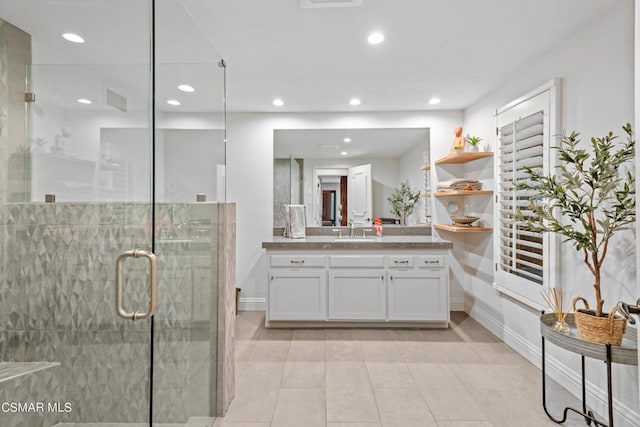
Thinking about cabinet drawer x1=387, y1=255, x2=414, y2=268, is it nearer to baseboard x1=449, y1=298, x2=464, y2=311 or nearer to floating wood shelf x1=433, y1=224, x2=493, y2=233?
floating wood shelf x1=433, y1=224, x2=493, y2=233

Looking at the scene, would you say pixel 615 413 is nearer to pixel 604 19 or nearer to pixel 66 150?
pixel 604 19

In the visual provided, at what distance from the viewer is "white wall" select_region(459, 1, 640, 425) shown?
178 cm

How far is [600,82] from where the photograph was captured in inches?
76.8

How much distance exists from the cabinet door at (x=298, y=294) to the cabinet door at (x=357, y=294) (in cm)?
10

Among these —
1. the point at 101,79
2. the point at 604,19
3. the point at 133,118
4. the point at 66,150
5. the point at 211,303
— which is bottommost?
the point at 211,303

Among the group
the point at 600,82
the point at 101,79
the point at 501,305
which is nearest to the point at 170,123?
the point at 101,79

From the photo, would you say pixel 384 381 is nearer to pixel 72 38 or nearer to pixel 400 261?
pixel 400 261

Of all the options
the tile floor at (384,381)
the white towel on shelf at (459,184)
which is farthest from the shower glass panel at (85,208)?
the white towel on shelf at (459,184)

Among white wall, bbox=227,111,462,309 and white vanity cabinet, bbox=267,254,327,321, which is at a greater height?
white wall, bbox=227,111,462,309

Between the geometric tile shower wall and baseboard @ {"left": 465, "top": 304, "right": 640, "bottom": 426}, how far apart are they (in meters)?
2.38

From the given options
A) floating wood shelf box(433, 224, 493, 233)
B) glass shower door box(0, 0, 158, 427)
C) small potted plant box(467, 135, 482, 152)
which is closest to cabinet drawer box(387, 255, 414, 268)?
floating wood shelf box(433, 224, 493, 233)

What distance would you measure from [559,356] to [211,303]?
7.94ft

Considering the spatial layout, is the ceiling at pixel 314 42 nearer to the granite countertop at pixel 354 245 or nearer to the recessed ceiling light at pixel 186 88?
the recessed ceiling light at pixel 186 88

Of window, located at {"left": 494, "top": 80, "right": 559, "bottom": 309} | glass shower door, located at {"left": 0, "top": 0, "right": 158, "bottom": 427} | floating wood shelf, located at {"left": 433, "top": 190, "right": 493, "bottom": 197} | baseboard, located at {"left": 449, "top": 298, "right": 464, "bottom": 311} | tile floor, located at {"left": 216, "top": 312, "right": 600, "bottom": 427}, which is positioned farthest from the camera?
baseboard, located at {"left": 449, "top": 298, "right": 464, "bottom": 311}
